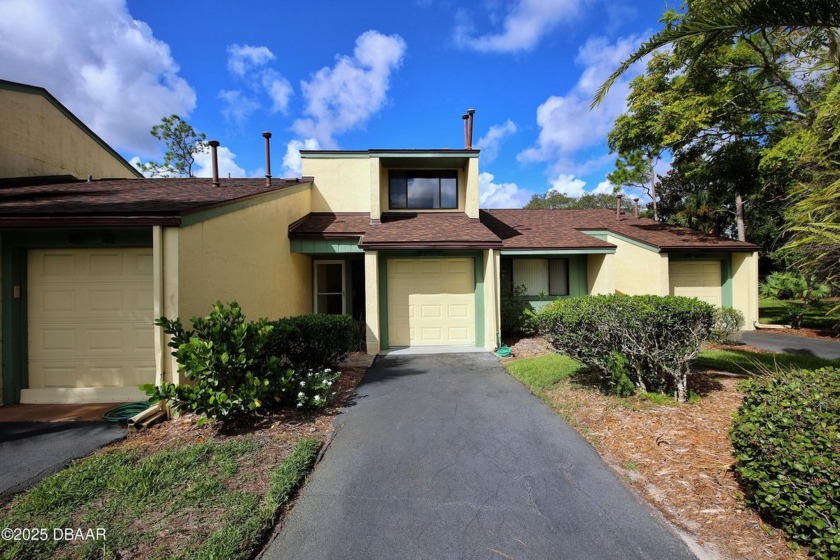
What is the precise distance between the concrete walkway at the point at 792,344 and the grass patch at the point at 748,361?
1513 mm

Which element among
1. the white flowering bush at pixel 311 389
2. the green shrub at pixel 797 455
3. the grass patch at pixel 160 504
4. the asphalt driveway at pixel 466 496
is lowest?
the asphalt driveway at pixel 466 496

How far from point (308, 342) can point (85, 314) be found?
3.83 metres

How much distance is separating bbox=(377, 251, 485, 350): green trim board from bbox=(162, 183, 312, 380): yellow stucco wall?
8.60 ft

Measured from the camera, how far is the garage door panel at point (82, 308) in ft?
19.5

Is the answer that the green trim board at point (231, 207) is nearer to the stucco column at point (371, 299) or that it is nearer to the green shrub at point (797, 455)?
the stucco column at point (371, 299)

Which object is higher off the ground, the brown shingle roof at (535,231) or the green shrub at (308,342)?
the brown shingle roof at (535,231)

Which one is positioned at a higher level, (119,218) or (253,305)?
(119,218)

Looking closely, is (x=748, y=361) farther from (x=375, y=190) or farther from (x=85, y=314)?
(x=85, y=314)

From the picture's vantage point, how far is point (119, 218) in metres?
5.30

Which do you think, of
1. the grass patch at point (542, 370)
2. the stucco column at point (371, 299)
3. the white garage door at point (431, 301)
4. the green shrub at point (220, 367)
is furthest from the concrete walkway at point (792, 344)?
the green shrub at point (220, 367)

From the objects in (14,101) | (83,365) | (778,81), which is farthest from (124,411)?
(778,81)

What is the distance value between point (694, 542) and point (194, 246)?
7.08 metres

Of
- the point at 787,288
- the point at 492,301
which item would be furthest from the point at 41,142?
the point at 787,288

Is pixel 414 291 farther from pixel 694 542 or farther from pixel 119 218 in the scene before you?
pixel 694 542
